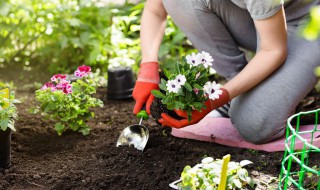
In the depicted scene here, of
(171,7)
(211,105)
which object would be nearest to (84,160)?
(211,105)

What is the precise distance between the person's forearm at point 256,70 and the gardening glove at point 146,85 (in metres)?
0.34

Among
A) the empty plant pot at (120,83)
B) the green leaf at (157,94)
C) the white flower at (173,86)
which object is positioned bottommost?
the empty plant pot at (120,83)

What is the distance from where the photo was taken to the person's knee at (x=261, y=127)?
2.46 metres

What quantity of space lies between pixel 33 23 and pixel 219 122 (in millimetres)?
1711

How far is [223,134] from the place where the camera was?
2635 mm

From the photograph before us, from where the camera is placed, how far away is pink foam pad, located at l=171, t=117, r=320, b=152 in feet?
8.11

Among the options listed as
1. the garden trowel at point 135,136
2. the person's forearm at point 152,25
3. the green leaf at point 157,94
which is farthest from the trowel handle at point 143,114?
the person's forearm at point 152,25

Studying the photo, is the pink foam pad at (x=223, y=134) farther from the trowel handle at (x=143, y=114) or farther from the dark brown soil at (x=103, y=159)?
the trowel handle at (x=143, y=114)

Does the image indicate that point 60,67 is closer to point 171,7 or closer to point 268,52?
point 171,7

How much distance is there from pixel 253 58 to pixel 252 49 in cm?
42

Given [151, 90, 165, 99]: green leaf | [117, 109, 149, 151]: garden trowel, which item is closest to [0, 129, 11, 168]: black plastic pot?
[117, 109, 149, 151]: garden trowel

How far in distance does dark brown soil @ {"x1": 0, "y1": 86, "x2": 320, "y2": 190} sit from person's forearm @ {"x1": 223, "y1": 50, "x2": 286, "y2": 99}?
12.4 inches

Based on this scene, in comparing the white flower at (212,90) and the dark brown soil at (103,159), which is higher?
the white flower at (212,90)

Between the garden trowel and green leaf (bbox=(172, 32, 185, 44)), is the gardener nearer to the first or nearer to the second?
the garden trowel
